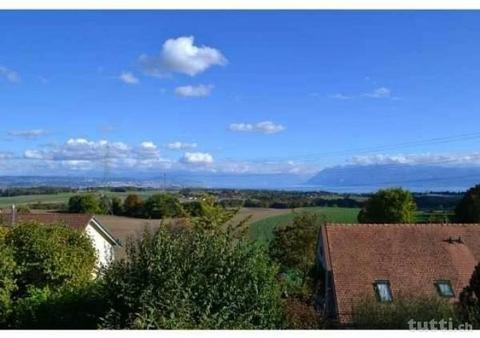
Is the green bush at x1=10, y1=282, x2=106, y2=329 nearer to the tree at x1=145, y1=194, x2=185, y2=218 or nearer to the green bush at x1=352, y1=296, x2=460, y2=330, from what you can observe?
the green bush at x1=352, y1=296, x2=460, y2=330

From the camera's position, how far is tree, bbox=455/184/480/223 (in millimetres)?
23297

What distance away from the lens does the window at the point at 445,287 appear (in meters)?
13.0

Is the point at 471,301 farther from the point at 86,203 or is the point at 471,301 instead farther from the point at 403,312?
the point at 86,203

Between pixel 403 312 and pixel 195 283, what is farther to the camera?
pixel 403 312

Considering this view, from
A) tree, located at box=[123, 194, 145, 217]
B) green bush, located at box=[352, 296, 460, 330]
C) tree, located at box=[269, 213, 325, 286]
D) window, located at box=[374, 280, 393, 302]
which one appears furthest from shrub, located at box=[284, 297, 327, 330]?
tree, located at box=[123, 194, 145, 217]

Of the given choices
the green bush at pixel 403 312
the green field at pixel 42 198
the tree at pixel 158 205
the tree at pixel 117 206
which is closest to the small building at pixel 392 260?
the green bush at pixel 403 312

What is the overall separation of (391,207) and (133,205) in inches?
490

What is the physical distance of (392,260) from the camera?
46.0ft

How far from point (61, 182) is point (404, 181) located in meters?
14.9

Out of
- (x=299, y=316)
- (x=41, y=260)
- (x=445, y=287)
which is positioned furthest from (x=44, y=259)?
(x=445, y=287)

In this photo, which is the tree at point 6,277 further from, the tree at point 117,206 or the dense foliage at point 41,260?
the tree at point 117,206

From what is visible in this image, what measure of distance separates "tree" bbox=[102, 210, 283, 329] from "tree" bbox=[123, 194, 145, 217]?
74.4ft

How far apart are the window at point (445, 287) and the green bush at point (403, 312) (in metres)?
4.88
